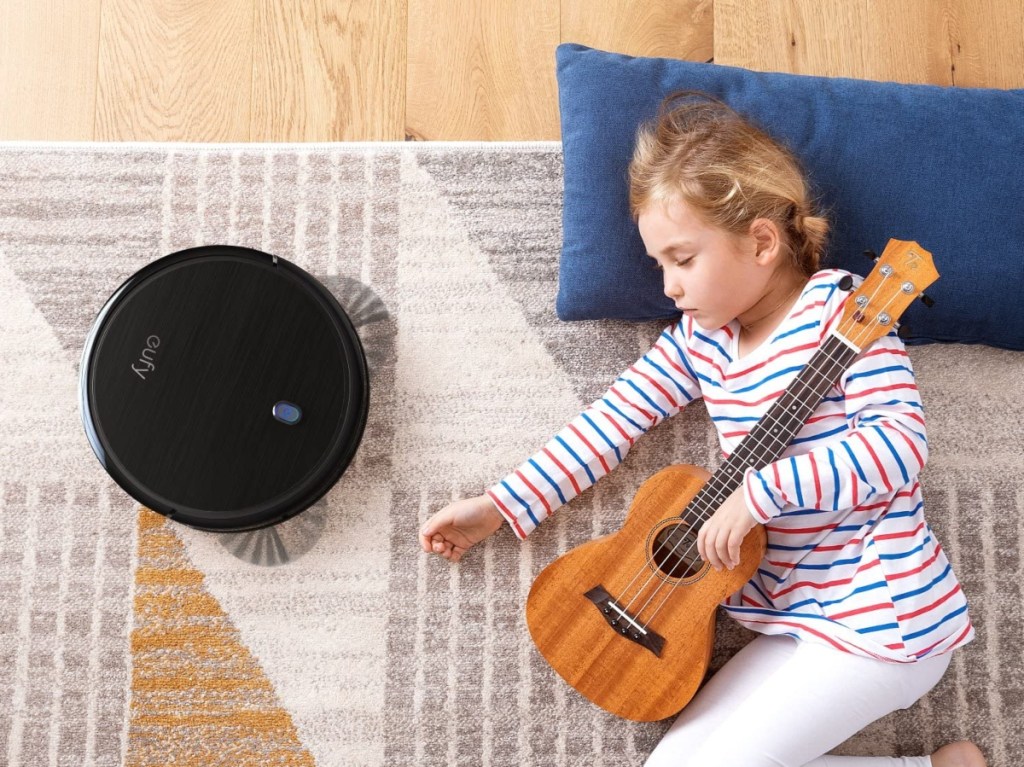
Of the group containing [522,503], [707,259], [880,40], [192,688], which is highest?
[880,40]

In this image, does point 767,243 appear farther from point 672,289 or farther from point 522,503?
point 522,503

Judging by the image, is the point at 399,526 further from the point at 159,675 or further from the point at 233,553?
the point at 159,675

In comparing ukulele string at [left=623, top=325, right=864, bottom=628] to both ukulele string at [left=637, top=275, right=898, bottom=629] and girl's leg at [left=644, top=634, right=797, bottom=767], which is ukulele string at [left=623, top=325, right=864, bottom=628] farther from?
girl's leg at [left=644, top=634, right=797, bottom=767]

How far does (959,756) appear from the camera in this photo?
3.39 feet

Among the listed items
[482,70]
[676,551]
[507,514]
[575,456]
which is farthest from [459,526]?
[482,70]

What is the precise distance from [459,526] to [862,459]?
480mm

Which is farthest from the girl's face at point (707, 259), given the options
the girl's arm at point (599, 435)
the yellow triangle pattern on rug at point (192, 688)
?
the yellow triangle pattern on rug at point (192, 688)

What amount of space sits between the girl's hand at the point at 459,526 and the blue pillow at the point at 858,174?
0.29 metres

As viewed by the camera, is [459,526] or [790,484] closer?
[790,484]

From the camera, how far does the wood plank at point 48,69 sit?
1.20 m

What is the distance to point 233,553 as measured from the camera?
1.10 meters

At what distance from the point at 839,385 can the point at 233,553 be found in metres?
0.77

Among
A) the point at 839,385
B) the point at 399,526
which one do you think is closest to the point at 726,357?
the point at 839,385

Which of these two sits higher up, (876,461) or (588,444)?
(876,461)
